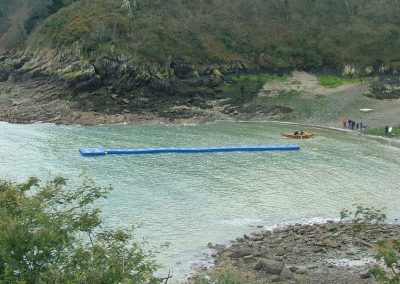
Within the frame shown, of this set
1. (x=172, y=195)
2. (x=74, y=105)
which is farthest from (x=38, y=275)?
(x=74, y=105)

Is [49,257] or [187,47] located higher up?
[49,257]

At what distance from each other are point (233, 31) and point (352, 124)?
1216 inches

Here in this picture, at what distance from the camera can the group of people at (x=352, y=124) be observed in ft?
191

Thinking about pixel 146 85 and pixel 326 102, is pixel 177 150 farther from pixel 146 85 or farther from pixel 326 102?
pixel 326 102

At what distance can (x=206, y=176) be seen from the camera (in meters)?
38.2

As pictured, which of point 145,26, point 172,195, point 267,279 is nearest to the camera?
point 267,279

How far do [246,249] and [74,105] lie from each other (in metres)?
46.0

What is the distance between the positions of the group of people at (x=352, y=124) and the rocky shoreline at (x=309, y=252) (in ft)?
103

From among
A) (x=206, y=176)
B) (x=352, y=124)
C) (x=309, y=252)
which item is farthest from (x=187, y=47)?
(x=309, y=252)

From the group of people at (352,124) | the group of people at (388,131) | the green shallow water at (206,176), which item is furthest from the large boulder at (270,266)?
the group of people at (352,124)

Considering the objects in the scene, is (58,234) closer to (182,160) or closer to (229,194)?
(229,194)

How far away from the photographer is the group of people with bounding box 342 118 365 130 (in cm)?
5809

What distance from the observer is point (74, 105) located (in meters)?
64.6

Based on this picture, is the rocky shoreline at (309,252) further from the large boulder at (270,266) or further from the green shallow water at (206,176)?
the green shallow water at (206,176)
